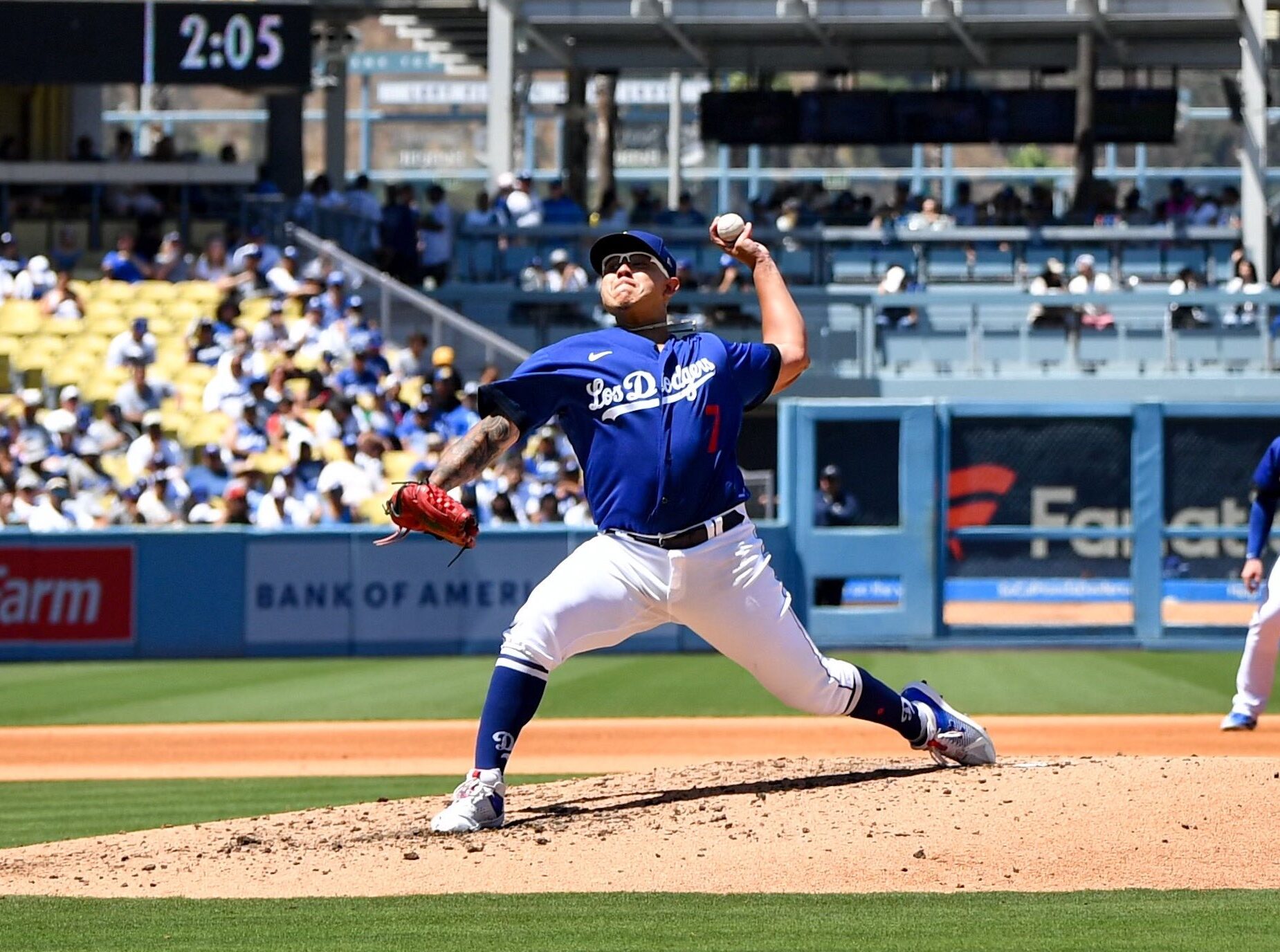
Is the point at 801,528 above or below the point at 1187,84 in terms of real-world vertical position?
below

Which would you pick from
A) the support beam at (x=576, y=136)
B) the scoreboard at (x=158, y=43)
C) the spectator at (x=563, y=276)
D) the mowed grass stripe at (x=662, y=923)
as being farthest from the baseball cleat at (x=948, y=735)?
the support beam at (x=576, y=136)

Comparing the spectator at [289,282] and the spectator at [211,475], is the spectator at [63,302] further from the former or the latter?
the spectator at [211,475]

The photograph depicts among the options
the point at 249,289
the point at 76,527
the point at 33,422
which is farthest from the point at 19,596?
the point at 249,289

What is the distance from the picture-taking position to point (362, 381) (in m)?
20.8

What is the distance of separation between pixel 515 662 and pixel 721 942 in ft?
5.18

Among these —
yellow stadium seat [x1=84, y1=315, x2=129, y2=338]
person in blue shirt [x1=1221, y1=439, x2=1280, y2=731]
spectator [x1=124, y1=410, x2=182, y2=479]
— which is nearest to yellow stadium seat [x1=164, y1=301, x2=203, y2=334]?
yellow stadium seat [x1=84, y1=315, x2=129, y2=338]

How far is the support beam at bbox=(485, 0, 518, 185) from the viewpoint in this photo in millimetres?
26406

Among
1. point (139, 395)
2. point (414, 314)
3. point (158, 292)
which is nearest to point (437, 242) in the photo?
point (414, 314)

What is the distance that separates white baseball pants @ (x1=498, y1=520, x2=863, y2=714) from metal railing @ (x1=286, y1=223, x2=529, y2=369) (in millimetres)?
14820

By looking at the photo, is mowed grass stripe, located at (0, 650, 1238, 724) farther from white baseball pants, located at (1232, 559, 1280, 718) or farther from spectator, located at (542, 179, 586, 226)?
spectator, located at (542, 179, 586, 226)

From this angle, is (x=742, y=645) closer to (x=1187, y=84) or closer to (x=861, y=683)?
(x=861, y=683)

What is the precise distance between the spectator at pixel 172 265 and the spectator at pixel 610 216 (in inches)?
205

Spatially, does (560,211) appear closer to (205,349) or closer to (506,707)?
(205,349)

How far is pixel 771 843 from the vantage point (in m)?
6.46
